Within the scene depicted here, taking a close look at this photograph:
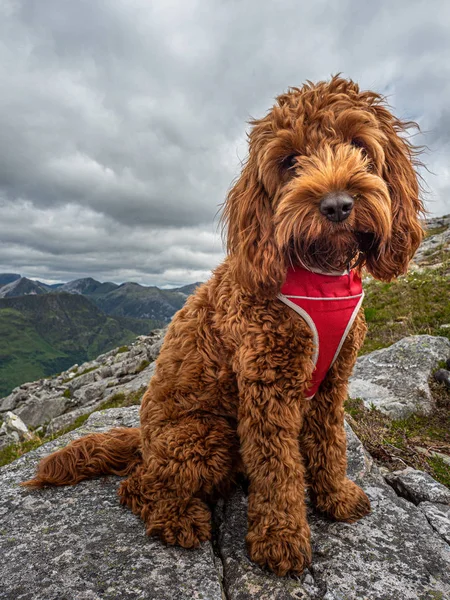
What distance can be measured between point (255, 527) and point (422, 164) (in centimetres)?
364

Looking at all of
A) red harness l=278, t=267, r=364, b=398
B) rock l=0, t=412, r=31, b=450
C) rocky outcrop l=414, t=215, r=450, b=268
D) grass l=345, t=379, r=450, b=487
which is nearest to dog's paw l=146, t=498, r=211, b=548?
red harness l=278, t=267, r=364, b=398

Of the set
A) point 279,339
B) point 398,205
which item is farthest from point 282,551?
point 398,205

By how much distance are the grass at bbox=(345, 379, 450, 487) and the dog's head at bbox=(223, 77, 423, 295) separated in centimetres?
280

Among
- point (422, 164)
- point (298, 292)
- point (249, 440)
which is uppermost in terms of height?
point (422, 164)

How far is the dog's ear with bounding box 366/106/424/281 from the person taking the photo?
10.2 ft

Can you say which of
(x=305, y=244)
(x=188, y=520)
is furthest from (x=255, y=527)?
(x=305, y=244)

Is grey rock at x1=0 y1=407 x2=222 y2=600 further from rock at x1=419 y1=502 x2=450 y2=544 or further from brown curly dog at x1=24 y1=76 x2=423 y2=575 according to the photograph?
rock at x1=419 y1=502 x2=450 y2=544

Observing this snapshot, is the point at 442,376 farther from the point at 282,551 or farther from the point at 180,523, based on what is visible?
the point at 180,523

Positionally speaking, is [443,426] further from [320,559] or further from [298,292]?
[298,292]

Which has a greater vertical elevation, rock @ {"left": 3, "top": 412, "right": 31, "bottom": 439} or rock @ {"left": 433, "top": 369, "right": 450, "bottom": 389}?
rock @ {"left": 433, "top": 369, "right": 450, "bottom": 389}

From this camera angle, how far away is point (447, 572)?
9.55ft

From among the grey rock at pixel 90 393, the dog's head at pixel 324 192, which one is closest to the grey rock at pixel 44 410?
the grey rock at pixel 90 393

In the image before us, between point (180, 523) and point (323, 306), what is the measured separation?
2.25 meters

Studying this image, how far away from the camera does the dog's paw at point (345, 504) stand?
349cm
